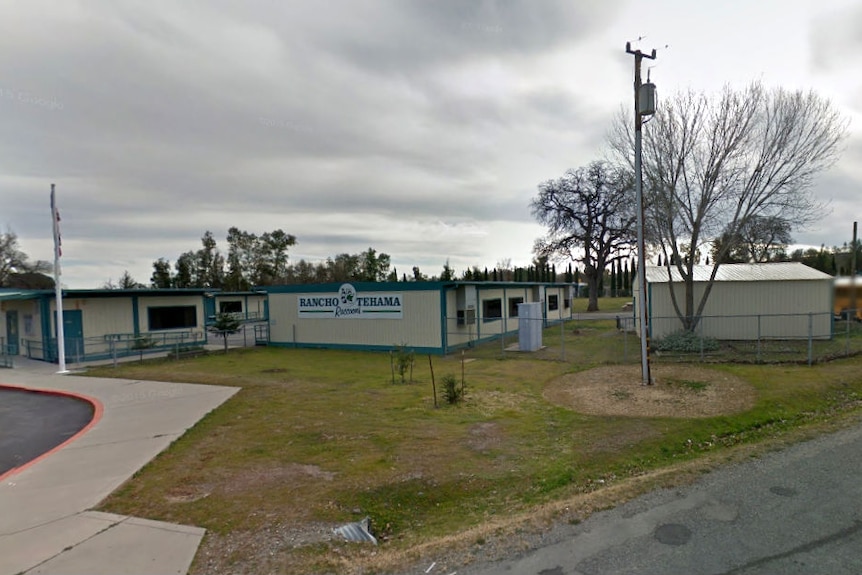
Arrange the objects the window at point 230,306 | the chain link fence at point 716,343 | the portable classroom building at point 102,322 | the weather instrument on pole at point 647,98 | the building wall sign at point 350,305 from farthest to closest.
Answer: the window at point 230,306, the building wall sign at point 350,305, the portable classroom building at point 102,322, the chain link fence at point 716,343, the weather instrument on pole at point 647,98

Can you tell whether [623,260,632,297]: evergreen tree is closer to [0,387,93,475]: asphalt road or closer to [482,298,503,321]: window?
[482,298,503,321]: window

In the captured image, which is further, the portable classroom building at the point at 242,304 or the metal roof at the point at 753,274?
the portable classroom building at the point at 242,304

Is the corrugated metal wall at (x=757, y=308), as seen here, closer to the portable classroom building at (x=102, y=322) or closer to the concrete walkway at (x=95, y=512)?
the concrete walkway at (x=95, y=512)

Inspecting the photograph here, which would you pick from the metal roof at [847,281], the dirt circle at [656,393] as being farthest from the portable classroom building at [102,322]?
the metal roof at [847,281]

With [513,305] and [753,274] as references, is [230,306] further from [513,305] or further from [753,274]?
[753,274]

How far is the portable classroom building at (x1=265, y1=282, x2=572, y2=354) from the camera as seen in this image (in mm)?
19125

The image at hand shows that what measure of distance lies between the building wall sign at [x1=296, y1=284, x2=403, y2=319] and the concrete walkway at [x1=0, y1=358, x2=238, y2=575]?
1030cm

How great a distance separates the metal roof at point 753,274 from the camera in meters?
18.1

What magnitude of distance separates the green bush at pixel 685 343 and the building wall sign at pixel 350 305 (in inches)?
421

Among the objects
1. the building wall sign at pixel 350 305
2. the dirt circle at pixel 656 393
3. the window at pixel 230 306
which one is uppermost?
the building wall sign at pixel 350 305

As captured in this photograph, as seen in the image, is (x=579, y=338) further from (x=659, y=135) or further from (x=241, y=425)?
(x=241, y=425)

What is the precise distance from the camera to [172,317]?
2294 cm

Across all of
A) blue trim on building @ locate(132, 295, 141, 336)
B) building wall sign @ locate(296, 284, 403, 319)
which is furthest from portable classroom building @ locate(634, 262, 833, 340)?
blue trim on building @ locate(132, 295, 141, 336)

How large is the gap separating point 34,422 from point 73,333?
462 inches
